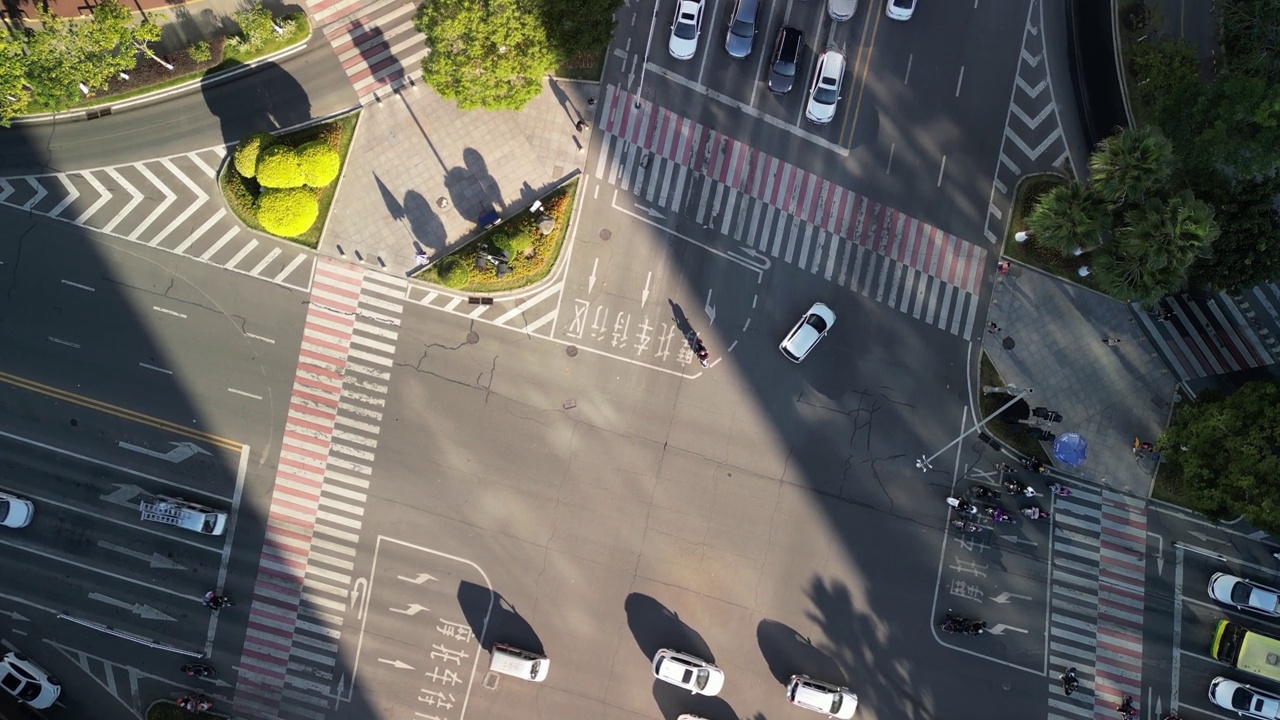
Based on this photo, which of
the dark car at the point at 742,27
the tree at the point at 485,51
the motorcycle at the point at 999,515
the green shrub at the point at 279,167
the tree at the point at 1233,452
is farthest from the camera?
the motorcycle at the point at 999,515

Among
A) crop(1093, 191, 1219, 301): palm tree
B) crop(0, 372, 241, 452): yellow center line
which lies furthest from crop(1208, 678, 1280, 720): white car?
crop(0, 372, 241, 452): yellow center line

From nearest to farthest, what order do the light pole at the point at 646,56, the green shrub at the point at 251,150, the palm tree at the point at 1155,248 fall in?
1. the palm tree at the point at 1155,248
2. the green shrub at the point at 251,150
3. the light pole at the point at 646,56

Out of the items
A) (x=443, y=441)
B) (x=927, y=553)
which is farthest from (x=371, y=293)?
(x=927, y=553)

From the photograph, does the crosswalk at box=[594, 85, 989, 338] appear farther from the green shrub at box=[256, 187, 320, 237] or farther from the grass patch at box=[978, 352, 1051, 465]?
the green shrub at box=[256, 187, 320, 237]

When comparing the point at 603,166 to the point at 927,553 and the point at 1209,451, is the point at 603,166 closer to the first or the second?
the point at 927,553

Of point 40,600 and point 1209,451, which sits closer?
point 1209,451

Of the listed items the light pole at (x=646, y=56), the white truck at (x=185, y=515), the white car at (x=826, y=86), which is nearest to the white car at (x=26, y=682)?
the white truck at (x=185, y=515)

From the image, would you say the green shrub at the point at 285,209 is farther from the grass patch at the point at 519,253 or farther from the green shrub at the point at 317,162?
the grass patch at the point at 519,253
